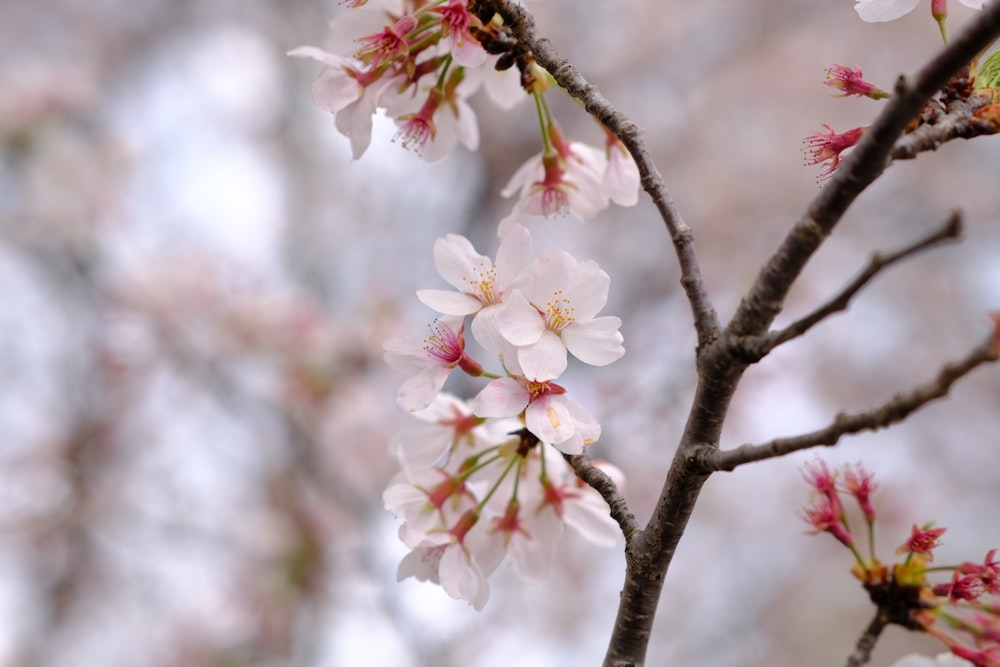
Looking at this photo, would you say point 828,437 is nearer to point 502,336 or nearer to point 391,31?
point 502,336

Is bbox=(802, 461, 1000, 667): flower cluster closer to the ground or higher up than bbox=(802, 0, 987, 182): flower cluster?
closer to the ground

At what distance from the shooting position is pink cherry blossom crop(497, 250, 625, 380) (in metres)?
0.52

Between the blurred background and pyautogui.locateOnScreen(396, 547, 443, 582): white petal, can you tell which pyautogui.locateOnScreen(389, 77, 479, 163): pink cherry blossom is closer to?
pyautogui.locateOnScreen(396, 547, 443, 582): white petal

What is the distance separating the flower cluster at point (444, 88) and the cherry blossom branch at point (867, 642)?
39cm

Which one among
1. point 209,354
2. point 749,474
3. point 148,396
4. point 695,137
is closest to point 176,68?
point 148,396

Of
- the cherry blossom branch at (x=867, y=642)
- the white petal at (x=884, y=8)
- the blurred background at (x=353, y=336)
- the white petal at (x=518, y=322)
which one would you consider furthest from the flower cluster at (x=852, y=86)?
the blurred background at (x=353, y=336)

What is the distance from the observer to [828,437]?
1.23ft

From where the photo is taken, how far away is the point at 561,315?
1.78 ft

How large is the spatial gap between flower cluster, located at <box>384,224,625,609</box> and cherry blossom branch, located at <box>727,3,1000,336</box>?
0.44 ft

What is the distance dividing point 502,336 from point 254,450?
253cm

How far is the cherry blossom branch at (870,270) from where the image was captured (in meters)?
0.34

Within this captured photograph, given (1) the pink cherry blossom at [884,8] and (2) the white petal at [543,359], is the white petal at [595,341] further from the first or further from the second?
(1) the pink cherry blossom at [884,8]

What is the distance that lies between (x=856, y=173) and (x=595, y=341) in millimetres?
211

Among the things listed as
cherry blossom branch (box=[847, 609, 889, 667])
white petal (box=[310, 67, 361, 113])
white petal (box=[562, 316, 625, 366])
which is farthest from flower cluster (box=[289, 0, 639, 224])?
cherry blossom branch (box=[847, 609, 889, 667])
